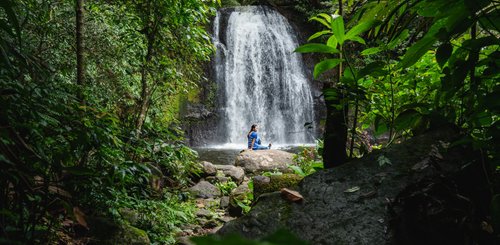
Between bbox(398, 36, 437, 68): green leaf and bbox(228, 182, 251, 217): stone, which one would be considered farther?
bbox(228, 182, 251, 217): stone

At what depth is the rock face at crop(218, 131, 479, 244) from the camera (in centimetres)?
150

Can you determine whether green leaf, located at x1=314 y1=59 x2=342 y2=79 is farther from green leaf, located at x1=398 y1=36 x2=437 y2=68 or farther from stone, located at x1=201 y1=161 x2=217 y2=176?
stone, located at x1=201 y1=161 x2=217 y2=176

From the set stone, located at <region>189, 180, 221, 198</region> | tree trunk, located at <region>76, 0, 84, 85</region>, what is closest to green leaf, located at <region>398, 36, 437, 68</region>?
tree trunk, located at <region>76, 0, 84, 85</region>

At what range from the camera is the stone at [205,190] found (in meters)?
5.86

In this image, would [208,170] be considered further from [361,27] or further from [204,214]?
[361,27]

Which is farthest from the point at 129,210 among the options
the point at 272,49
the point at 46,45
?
the point at 272,49

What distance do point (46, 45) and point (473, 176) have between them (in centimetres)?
381

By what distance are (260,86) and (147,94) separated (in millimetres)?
11425

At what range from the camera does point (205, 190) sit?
6.06 m

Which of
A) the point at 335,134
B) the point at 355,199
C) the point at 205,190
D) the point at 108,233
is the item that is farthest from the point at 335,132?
the point at 205,190

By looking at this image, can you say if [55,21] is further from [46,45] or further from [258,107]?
[258,107]

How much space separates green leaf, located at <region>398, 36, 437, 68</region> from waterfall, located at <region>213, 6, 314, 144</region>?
1340 cm

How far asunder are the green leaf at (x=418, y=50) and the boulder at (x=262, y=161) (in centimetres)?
666

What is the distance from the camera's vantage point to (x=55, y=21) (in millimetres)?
3408
